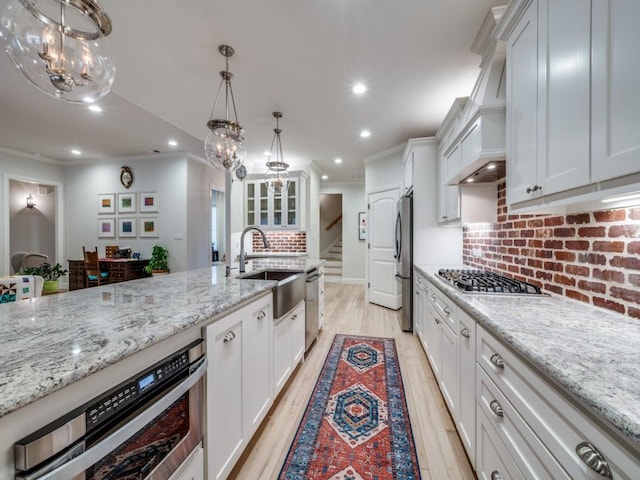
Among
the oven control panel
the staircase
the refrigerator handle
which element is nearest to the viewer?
the oven control panel

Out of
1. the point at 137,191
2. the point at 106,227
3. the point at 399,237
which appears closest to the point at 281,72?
the point at 399,237

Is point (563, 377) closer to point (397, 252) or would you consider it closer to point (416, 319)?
point (416, 319)

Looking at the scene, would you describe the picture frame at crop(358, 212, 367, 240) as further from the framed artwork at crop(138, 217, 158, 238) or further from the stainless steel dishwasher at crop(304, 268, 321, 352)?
the framed artwork at crop(138, 217, 158, 238)

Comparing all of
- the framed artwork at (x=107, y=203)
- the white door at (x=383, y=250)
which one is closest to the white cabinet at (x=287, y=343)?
the white door at (x=383, y=250)

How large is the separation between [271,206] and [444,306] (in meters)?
4.04

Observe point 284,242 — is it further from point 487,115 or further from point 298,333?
point 487,115

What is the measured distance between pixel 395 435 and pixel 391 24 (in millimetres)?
2725

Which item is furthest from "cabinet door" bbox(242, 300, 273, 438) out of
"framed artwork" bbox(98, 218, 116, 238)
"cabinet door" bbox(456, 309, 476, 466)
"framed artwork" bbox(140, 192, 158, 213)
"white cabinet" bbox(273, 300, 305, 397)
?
"framed artwork" bbox(98, 218, 116, 238)

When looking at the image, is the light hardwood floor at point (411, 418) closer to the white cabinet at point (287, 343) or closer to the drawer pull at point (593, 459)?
the white cabinet at point (287, 343)

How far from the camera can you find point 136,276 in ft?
17.4

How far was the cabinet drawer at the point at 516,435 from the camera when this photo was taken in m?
0.75

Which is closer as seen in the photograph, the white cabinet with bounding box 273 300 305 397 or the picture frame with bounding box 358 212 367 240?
the white cabinet with bounding box 273 300 305 397

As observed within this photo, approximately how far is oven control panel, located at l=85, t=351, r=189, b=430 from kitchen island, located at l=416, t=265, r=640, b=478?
3.73 ft

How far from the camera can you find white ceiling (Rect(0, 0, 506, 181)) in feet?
5.90
